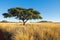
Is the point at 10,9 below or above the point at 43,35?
above

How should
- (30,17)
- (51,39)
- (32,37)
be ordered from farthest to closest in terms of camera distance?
(30,17), (32,37), (51,39)

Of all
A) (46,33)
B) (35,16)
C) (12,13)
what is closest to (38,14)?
(35,16)

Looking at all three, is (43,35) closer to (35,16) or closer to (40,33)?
(40,33)

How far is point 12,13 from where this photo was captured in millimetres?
33938

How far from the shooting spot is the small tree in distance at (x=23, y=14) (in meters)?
32.7

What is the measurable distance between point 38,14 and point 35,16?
1551 millimetres

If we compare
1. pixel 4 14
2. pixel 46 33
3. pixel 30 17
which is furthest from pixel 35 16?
pixel 46 33

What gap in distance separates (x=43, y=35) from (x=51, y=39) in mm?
611

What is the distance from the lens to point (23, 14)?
33031 mm

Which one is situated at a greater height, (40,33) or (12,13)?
(12,13)

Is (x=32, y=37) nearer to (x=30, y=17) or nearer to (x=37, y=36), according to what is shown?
(x=37, y=36)

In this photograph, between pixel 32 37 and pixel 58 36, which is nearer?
pixel 58 36

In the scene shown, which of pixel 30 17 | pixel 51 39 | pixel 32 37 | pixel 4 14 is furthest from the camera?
pixel 4 14

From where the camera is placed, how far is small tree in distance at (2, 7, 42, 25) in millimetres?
32656
